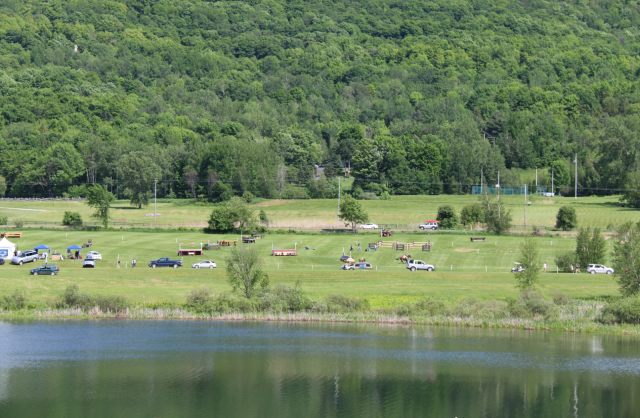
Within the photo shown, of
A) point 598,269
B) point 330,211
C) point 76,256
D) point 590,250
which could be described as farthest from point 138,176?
point 598,269

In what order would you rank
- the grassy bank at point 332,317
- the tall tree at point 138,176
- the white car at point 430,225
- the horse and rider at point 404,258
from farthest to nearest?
the tall tree at point 138,176 < the white car at point 430,225 < the horse and rider at point 404,258 < the grassy bank at point 332,317

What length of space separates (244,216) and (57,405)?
61.5 m

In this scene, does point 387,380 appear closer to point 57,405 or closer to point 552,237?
point 57,405

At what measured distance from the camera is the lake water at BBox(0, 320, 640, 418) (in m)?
40.1

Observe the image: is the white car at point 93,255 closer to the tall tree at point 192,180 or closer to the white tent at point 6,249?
the white tent at point 6,249

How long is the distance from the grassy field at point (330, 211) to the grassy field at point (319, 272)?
16020 millimetres

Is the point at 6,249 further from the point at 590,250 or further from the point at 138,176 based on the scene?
the point at 590,250

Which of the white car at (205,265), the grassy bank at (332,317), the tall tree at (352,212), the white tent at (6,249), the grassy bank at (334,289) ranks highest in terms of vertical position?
the tall tree at (352,212)

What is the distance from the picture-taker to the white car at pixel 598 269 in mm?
77750

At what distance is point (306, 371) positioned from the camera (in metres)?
46.2

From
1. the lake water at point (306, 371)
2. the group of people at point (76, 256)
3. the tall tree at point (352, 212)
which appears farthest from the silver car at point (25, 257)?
the tall tree at point (352, 212)

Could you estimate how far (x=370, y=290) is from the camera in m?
66.8

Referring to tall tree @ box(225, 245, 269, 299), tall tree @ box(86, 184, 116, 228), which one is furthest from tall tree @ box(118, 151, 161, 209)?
tall tree @ box(225, 245, 269, 299)

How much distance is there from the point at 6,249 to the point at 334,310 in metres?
41.8
